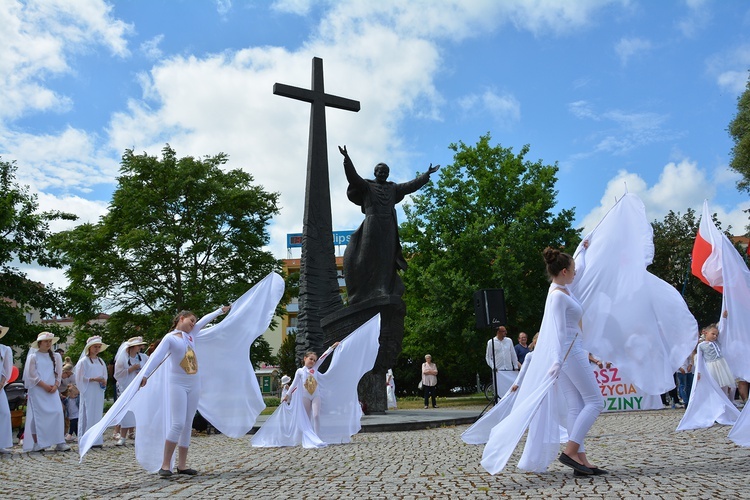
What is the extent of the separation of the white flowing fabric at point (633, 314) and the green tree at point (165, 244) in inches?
1140

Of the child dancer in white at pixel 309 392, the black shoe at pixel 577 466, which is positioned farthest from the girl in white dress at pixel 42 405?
the black shoe at pixel 577 466

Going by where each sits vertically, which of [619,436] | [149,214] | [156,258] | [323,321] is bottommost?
[619,436]

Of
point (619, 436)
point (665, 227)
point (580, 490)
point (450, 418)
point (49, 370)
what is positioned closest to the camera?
point (580, 490)

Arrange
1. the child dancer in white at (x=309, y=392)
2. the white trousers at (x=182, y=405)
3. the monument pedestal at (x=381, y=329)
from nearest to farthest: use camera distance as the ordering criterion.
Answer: the white trousers at (x=182, y=405) → the child dancer in white at (x=309, y=392) → the monument pedestal at (x=381, y=329)

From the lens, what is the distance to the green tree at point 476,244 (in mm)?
33500

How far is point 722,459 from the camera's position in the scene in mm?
7285

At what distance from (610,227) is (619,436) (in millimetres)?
4498

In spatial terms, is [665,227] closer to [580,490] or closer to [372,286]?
[372,286]

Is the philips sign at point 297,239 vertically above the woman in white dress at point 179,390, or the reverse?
the philips sign at point 297,239

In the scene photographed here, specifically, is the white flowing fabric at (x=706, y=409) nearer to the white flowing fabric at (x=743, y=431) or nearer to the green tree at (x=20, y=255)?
the white flowing fabric at (x=743, y=431)

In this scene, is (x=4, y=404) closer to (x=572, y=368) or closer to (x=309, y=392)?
(x=309, y=392)

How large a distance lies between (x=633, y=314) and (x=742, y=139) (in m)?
35.6

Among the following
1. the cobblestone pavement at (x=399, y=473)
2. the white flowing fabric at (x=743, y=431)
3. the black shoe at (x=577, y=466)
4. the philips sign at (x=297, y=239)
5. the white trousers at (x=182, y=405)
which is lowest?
the cobblestone pavement at (x=399, y=473)

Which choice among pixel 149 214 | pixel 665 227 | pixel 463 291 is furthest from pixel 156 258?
pixel 665 227
